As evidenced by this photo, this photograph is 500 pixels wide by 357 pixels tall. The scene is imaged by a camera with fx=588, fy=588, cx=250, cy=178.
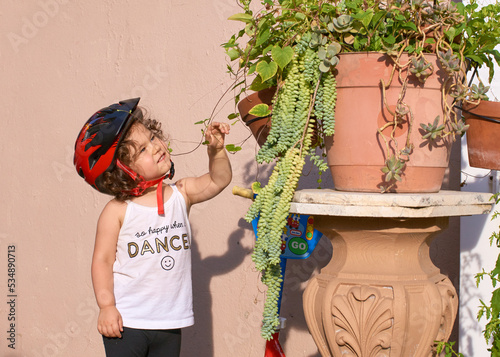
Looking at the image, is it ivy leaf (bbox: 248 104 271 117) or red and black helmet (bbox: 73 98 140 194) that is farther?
red and black helmet (bbox: 73 98 140 194)

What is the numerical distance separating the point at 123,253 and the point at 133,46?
4.29ft

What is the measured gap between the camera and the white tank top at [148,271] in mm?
1875

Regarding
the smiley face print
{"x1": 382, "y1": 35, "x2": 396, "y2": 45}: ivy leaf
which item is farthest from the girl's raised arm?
{"x1": 382, "y1": 35, "x2": 396, "y2": 45}: ivy leaf

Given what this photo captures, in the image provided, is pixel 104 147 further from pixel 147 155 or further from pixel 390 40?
pixel 390 40

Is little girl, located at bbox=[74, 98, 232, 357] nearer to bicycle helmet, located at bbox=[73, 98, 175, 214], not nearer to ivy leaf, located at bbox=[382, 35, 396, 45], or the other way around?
bicycle helmet, located at bbox=[73, 98, 175, 214]

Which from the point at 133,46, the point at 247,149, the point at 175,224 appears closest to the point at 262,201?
the point at 175,224

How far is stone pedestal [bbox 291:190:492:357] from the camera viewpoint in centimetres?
147

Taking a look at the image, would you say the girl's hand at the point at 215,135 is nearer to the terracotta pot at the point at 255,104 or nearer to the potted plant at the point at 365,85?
the terracotta pot at the point at 255,104

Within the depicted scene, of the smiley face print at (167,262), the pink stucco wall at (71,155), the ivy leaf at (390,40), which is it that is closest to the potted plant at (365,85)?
the ivy leaf at (390,40)

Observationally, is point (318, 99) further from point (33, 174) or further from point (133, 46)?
point (33, 174)

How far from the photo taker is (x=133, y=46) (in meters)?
2.85

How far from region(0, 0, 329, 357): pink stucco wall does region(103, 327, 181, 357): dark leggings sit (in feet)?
2.18

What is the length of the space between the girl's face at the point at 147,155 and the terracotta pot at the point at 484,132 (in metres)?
0.94

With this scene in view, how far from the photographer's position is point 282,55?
1526 millimetres
